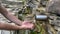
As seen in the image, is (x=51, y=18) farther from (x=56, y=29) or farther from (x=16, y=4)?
(x=16, y=4)

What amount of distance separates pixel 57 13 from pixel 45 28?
0.88 ft

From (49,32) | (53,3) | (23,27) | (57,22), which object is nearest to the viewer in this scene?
(23,27)

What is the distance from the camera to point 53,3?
2.93 metres

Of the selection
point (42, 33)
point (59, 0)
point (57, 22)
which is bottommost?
point (42, 33)

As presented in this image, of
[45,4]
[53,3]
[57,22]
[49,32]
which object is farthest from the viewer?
[45,4]

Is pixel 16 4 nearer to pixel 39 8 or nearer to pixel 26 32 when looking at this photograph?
pixel 39 8

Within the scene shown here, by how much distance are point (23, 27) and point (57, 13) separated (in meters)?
1.35

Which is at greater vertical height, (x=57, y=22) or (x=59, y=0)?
(x=59, y=0)

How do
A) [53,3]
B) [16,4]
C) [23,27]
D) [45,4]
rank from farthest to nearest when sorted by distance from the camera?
[16,4] → [45,4] → [53,3] → [23,27]

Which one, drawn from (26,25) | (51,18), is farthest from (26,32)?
(26,25)

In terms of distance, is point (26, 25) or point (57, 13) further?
point (57, 13)

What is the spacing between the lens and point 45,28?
2.89 meters

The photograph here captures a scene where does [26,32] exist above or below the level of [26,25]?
below

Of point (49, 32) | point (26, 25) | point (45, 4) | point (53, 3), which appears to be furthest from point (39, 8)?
point (26, 25)
